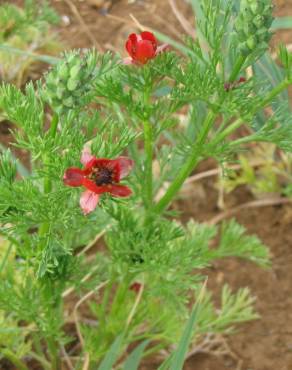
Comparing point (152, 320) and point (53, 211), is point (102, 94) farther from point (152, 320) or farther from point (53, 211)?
point (152, 320)

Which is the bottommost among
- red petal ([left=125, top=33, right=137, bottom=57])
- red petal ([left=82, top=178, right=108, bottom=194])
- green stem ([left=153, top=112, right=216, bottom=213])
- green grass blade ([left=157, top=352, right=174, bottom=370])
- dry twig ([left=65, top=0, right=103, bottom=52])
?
green grass blade ([left=157, top=352, right=174, bottom=370])

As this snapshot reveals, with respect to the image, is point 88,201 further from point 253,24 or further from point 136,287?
point 136,287

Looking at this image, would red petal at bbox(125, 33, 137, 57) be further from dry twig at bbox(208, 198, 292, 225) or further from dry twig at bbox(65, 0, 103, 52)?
dry twig at bbox(65, 0, 103, 52)

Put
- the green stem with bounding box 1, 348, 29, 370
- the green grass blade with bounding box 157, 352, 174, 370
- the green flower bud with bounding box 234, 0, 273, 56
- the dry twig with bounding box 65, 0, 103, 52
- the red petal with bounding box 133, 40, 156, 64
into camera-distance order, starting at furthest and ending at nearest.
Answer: the dry twig with bounding box 65, 0, 103, 52 < the green stem with bounding box 1, 348, 29, 370 < the green grass blade with bounding box 157, 352, 174, 370 < the red petal with bounding box 133, 40, 156, 64 < the green flower bud with bounding box 234, 0, 273, 56

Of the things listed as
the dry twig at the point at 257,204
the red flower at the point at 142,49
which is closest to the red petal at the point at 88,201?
the red flower at the point at 142,49

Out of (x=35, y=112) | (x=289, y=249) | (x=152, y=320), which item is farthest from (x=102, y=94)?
(x=289, y=249)

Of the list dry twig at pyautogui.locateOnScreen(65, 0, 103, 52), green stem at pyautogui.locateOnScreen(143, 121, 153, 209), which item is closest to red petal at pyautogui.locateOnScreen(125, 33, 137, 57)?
green stem at pyautogui.locateOnScreen(143, 121, 153, 209)

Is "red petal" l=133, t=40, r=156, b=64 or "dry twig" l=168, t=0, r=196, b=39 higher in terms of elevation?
Answer: "red petal" l=133, t=40, r=156, b=64
